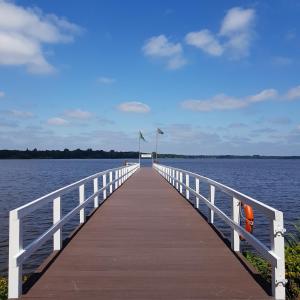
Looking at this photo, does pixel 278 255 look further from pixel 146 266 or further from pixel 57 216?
pixel 57 216

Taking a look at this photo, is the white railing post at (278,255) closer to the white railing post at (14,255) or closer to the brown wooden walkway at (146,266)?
the brown wooden walkway at (146,266)

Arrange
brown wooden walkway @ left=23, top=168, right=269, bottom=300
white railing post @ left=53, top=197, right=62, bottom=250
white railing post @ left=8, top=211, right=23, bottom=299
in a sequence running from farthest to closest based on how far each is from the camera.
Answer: white railing post @ left=53, top=197, right=62, bottom=250, brown wooden walkway @ left=23, top=168, right=269, bottom=300, white railing post @ left=8, top=211, right=23, bottom=299

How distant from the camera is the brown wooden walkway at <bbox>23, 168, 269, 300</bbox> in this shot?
5051 millimetres

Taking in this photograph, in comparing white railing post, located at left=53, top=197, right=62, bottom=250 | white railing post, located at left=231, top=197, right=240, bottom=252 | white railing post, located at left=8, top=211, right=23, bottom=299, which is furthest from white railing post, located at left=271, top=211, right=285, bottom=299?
white railing post, located at left=53, top=197, right=62, bottom=250

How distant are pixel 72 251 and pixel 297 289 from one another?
353 cm

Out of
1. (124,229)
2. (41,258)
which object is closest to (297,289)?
(124,229)

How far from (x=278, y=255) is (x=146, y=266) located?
6.66 feet

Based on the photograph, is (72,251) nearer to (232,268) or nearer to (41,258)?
(232,268)

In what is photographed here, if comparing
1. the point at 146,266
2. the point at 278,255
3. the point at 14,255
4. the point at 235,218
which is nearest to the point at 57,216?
the point at 146,266

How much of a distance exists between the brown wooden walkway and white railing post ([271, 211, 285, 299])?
21 cm

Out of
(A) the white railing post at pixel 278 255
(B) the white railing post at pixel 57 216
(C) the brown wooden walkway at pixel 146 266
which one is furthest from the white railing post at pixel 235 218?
(B) the white railing post at pixel 57 216

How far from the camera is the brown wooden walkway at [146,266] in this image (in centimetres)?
505

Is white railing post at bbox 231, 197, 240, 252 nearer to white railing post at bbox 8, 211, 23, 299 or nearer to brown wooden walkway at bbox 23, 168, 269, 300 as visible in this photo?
brown wooden walkway at bbox 23, 168, 269, 300

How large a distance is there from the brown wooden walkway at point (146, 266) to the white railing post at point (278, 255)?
0.68 ft
